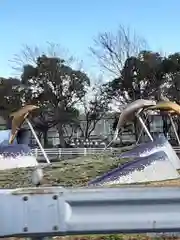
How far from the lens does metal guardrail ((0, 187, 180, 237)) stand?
337cm

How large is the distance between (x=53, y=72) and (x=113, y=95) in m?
5.39

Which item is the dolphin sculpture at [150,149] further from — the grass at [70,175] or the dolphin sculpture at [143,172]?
the dolphin sculpture at [143,172]

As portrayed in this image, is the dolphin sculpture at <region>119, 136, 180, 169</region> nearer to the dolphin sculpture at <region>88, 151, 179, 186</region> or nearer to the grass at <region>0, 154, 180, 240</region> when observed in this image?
the grass at <region>0, 154, 180, 240</region>

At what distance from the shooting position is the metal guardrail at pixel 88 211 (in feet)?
11.1

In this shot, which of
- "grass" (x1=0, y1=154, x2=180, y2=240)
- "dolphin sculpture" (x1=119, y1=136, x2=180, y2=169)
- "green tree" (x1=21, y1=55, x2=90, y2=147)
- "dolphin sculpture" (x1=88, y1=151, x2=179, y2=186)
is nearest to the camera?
"grass" (x1=0, y1=154, x2=180, y2=240)

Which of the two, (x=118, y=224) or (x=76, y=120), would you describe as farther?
(x=76, y=120)

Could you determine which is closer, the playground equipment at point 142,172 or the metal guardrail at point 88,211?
the metal guardrail at point 88,211

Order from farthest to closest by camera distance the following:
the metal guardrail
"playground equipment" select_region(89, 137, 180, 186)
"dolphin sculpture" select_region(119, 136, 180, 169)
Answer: "dolphin sculpture" select_region(119, 136, 180, 169) → "playground equipment" select_region(89, 137, 180, 186) → the metal guardrail

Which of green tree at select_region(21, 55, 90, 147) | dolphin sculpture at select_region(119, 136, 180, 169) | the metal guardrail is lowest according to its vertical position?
the metal guardrail

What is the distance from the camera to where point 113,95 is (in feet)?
143

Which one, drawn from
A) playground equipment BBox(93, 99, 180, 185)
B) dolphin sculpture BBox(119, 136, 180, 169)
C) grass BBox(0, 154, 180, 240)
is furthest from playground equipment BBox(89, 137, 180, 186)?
dolphin sculpture BBox(119, 136, 180, 169)

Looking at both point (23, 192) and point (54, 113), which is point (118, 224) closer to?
point (23, 192)

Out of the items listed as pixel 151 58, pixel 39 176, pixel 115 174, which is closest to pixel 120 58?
pixel 151 58

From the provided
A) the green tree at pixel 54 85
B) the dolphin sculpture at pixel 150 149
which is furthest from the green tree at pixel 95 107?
the dolphin sculpture at pixel 150 149
